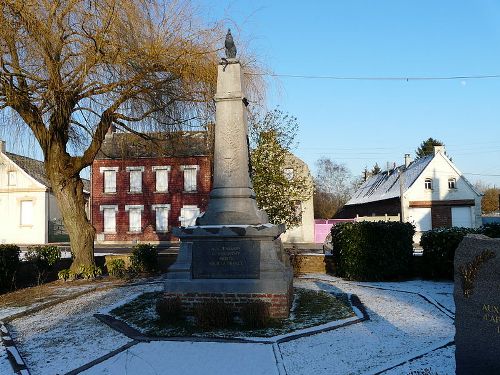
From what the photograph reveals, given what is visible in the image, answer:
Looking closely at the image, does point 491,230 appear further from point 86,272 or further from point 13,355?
point 86,272

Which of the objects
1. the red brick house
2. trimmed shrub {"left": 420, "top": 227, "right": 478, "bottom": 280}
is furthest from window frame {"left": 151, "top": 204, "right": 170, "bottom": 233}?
trimmed shrub {"left": 420, "top": 227, "right": 478, "bottom": 280}

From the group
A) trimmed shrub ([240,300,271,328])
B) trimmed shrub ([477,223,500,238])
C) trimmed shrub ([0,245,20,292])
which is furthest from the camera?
trimmed shrub ([0,245,20,292])

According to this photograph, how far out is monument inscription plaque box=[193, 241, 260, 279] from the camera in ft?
25.6

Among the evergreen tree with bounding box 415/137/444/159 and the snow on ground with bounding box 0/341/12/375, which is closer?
the snow on ground with bounding box 0/341/12/375

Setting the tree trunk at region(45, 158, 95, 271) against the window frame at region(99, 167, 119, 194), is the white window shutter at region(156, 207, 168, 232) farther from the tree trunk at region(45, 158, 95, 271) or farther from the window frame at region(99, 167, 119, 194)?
the tree trunk at region(45, 158, 95, 271)

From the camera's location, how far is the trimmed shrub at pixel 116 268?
45.0ft

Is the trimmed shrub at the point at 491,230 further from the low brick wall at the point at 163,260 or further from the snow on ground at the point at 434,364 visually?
the low brick wall at the point at 163,260

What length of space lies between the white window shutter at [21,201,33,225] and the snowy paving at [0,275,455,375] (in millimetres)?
27759

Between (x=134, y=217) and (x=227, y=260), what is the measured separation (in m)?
26.2

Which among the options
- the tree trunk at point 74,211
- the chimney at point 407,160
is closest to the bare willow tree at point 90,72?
the tree trunk at point 74,211

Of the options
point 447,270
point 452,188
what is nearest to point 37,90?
point 447,270

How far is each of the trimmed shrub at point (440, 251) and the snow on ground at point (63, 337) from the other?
8.64 meters

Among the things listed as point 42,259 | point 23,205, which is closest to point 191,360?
point 42,259

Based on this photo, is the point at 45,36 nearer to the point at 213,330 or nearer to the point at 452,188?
the point at 213,330
